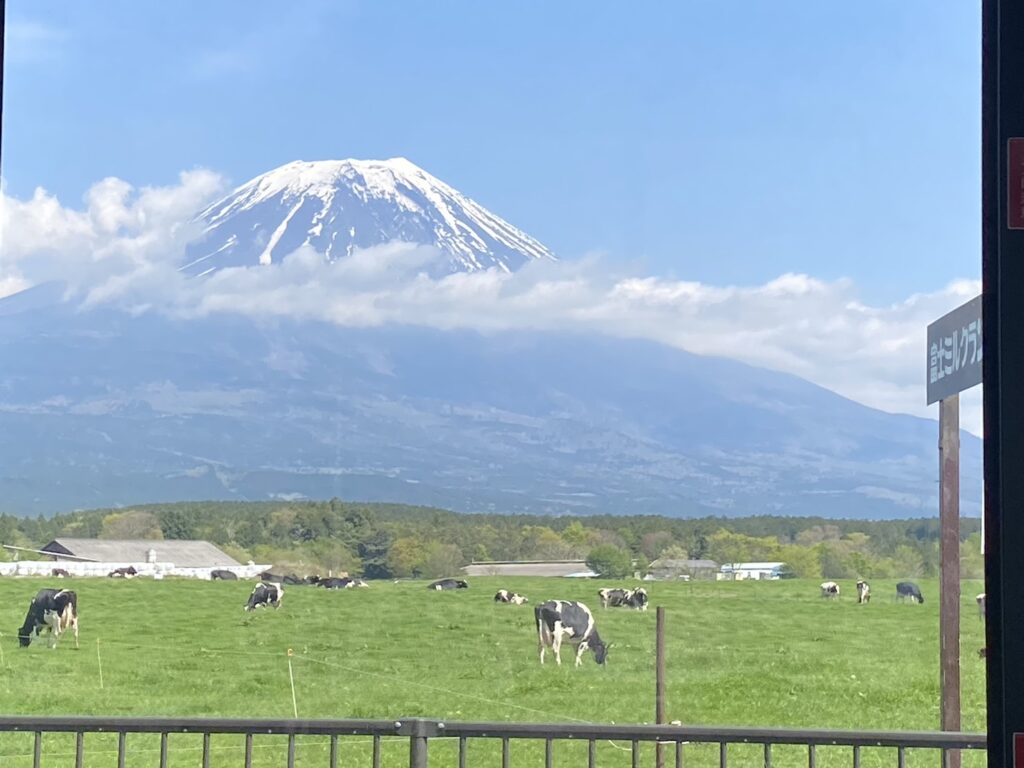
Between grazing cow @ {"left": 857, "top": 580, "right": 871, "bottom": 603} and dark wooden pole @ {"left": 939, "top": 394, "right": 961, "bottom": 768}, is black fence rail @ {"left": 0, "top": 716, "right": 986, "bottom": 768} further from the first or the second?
grazing cow @ {"left": 857, "top": 580, "right": 871, "bottom": 603}

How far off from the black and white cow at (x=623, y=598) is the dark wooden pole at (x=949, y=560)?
0.52m

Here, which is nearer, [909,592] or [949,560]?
[949,560]

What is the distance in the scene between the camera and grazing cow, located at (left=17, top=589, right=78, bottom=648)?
1.89 metres

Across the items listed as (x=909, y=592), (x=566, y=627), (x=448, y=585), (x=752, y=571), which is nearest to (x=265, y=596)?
(x=448, y=585)

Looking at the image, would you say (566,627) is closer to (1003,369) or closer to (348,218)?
(348,218)

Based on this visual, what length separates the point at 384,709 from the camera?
2037mm

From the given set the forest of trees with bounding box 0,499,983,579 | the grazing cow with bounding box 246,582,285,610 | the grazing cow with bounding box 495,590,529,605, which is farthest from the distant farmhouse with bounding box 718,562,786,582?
the grazing cow with bounding box 246,582,285,610

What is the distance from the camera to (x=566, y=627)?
79.2 inches

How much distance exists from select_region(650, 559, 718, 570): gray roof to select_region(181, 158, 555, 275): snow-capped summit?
600mm

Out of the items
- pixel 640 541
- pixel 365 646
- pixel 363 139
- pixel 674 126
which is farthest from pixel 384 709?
pixel 674 126

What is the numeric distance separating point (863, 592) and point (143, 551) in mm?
1286

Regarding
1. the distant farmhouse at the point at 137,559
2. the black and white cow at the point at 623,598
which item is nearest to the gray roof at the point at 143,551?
the distant farmhouse at the point at 137,559

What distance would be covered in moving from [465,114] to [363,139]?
234mm

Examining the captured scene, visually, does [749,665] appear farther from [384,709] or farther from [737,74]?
[737,74]
